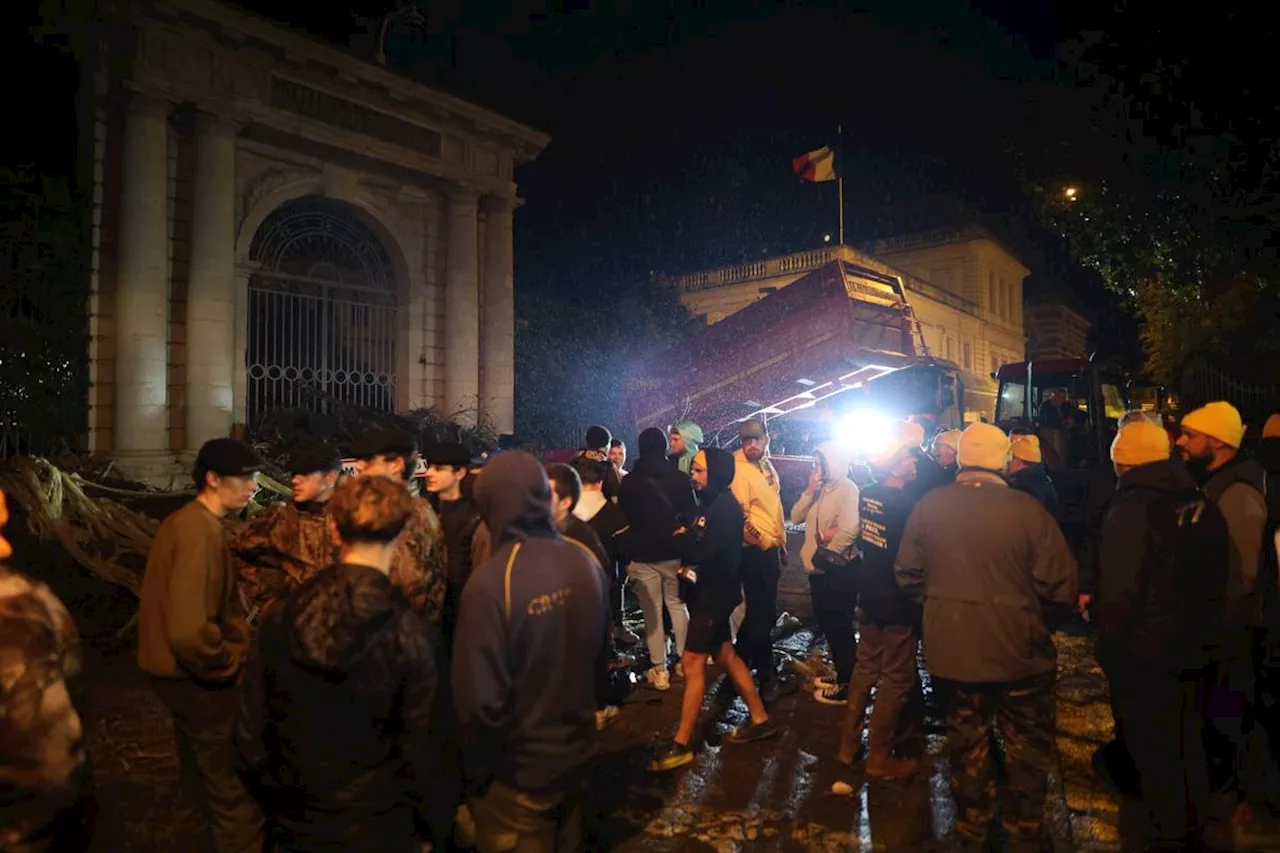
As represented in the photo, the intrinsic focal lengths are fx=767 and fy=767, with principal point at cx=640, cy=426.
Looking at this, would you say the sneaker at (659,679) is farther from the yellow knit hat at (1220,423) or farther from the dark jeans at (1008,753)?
the yellow knit hat at (1220,423)

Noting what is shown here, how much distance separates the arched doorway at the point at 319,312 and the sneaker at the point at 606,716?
26.1ft

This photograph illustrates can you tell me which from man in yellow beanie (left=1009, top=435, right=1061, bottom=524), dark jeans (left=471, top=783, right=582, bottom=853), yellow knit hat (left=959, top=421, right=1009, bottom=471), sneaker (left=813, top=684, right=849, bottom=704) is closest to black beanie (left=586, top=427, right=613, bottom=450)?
sneaker (left=813, top=684, right=849, bottom=704)

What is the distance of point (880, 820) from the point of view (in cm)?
386

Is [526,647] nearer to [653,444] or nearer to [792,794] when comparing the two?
[792,794]

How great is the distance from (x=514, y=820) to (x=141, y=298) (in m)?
9.84

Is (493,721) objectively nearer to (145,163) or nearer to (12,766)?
(12,766)

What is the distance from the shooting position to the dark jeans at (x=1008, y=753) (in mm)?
3326

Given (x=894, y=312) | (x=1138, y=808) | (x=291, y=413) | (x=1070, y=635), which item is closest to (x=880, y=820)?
(x=1138, y=808)

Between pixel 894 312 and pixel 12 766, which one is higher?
pixel 894 312

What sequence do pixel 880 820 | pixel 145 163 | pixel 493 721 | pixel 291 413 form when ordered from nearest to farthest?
pixel 493 721 → pixel 880 820 → pixel 145 163 → pixel 291 413

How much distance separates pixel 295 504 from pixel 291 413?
7796 mm

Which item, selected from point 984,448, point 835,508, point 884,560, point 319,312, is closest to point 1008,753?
point 884,560

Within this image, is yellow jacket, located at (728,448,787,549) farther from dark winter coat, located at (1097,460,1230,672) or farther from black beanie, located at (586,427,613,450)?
dark winter coat, located at (1097,460,1230,672)

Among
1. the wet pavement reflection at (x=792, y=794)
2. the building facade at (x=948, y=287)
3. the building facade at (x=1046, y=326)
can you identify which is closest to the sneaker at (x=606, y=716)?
the wet pavement reflection at (x=792, y=794)
